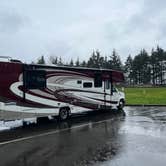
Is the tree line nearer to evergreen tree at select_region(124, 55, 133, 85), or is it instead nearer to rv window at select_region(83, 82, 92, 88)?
evergreen tree at select_region(124, 55, 133, 85)

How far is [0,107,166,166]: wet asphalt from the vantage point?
28.9 ft

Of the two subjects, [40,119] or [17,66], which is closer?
[17,66]

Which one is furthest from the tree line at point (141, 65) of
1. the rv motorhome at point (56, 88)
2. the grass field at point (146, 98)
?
the rv motorhome at point (56, 88)

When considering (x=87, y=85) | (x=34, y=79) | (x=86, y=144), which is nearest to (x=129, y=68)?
(x=87, y=85)

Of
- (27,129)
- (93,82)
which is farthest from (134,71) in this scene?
(27,129)

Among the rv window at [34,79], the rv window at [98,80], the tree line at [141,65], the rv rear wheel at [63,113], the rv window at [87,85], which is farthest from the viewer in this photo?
the tree line at [141,65]

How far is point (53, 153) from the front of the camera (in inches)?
384

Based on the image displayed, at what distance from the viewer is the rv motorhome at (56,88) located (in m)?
14.9

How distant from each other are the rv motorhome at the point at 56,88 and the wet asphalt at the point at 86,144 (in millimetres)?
1347

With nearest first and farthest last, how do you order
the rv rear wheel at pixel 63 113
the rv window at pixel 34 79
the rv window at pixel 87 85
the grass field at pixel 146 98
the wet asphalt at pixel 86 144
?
the wet asphalt at pixel 86 144
the rv window at pixel 34 79
the rv rear wheel at pixel 63 113
the rv window at pixel 87 85
the grass field at pixel 146 98

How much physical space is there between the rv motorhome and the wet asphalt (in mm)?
1347

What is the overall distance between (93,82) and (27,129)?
6877 mm

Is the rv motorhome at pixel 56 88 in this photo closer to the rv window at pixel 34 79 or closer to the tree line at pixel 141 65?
the rv window at pixel 34 79

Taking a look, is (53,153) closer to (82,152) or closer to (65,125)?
(82,152)
